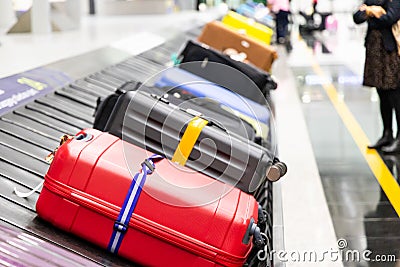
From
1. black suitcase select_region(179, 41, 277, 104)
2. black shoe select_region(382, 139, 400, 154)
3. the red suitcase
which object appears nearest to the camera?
the red suitcase

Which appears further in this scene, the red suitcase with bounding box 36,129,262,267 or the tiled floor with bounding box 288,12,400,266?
the tiled floor with bounding box 288,12,400,266

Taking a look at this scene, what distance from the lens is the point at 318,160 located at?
5.21 meters

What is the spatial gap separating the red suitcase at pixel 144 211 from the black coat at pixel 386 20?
2780 millimetres

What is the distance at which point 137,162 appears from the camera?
258 cm

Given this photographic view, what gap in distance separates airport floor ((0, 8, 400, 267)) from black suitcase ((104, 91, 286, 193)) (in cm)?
50

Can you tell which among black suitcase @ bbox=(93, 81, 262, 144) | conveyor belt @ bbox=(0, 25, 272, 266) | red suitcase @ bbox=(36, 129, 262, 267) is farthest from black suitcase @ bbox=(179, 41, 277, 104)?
red suitcase @ bbox=(36, 129, 262, 267)

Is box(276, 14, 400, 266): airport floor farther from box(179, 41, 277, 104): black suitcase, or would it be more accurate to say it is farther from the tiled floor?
box(179, 41, 277, 104): black suitcase

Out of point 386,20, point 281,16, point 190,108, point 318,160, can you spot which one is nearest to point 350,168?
point 318,160

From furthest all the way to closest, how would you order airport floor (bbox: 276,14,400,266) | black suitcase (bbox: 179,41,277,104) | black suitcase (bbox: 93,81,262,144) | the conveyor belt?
1. black suitcase (bbox: 179,41,277,104)
2. airport floor (bbox: 276,14,400,266)
3. black suitcase (bbox: 93,81,262,144)
4. the conveyor belt

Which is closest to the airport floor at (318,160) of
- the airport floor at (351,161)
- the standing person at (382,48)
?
the airport floor at (351,161)

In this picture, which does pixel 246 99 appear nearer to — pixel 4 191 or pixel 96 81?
pixel 96 81

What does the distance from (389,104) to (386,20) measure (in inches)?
28.4

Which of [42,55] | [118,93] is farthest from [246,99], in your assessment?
[42,55]

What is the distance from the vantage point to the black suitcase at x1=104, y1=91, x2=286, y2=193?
2850 mm
